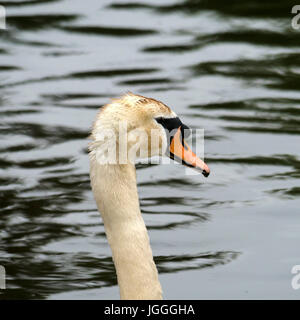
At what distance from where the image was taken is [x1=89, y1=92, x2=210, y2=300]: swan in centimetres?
540

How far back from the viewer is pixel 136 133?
18.2ft

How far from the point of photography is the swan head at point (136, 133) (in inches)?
212

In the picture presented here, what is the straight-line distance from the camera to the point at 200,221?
8.13 meters

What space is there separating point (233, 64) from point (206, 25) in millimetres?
1481

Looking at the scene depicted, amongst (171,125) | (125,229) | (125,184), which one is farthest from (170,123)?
(125,229)

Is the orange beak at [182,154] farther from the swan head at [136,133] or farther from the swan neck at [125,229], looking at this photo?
the swan neck at [125,229]

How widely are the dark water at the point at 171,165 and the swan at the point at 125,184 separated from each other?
1414mm

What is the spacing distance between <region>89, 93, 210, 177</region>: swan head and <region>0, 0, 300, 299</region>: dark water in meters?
1.45

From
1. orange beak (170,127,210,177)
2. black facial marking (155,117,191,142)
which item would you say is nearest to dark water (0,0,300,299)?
orange beak (170,127,210,177)

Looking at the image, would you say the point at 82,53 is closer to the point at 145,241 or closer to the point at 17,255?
the point at 17,255

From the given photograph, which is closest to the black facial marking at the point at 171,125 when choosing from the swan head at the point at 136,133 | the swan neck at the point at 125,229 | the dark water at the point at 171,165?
the swan head at the point at 136,133

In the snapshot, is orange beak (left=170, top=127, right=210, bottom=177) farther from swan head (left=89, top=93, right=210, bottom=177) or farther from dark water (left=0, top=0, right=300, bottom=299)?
dark water (left=0, top=0, right=300, bottom=299)
